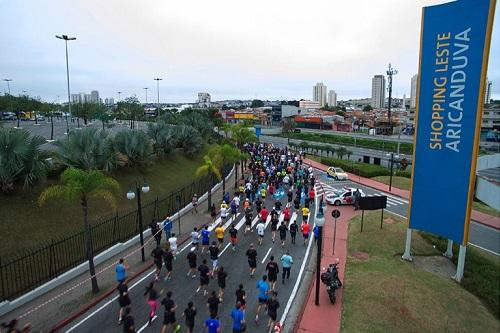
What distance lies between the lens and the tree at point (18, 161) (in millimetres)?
17219

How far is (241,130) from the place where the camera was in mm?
41000

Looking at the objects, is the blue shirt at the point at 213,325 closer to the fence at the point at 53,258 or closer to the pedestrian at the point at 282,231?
the fence at the point at 53,258

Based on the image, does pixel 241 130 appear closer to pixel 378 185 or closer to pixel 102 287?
pixel 378 185

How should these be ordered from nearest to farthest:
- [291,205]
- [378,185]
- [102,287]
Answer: [102,287] → [291,205] → [378,185]

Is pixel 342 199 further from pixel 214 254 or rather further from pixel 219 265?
pixel 214 254

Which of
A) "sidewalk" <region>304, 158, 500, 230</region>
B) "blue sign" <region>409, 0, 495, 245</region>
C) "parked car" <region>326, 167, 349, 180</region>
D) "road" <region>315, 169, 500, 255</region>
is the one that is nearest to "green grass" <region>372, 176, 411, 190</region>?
"sidewalk" <region>304, 158, 500, 230</region>

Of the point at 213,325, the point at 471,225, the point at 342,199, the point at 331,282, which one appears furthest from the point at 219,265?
the point at 471,225

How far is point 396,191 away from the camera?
105 feet

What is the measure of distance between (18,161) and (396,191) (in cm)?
2893

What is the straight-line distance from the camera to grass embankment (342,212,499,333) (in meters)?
11.1

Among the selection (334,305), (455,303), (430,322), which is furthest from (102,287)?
(455,303)

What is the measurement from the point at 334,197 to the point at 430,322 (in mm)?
15580

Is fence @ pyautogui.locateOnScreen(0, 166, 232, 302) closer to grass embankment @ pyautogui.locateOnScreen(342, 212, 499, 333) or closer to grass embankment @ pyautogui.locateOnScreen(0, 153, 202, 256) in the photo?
grass embankment @ pyautogui.locateOnScreen(0, 153, 202, 256)

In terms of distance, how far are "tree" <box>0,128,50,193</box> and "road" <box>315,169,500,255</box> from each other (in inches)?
867
